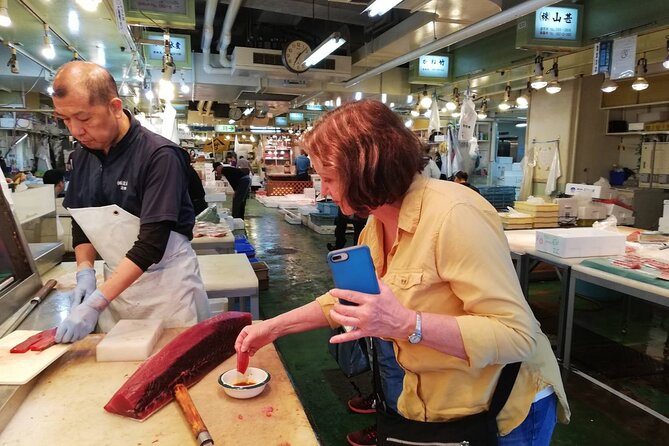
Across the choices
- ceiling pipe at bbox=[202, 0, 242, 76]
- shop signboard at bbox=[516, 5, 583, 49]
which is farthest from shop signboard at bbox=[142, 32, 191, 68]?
shop signboard at bbox=[516, 5, 583, 49]

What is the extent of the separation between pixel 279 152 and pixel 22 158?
12988 mm

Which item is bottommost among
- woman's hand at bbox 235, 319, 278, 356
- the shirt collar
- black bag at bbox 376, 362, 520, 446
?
black bag at bbox 376, 362, 520, 446

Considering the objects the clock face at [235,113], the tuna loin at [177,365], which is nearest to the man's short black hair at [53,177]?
the tuna loin at [177,365]

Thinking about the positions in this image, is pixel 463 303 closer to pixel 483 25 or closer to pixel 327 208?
pixel 483 25

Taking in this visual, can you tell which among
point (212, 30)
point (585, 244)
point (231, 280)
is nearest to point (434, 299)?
point (231, 280)

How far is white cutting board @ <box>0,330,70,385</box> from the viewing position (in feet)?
4.41

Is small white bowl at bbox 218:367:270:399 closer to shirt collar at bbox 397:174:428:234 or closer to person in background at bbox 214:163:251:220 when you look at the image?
shirt collar at bbox 397:174:428:234

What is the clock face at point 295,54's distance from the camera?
25.1 ft

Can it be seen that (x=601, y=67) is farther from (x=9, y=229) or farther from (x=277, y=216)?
(x=277, y=216)

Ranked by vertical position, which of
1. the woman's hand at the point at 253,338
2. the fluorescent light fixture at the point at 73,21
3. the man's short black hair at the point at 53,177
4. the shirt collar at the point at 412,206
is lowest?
the woman's hand at the point at 253,338

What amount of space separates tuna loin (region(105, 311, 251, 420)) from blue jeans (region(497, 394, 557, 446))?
0.95 metres

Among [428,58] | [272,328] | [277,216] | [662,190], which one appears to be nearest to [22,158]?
[277,216]

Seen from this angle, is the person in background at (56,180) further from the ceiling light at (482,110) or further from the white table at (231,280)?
the ceiling light at (482,110)

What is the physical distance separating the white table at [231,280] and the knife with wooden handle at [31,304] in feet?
2.95
